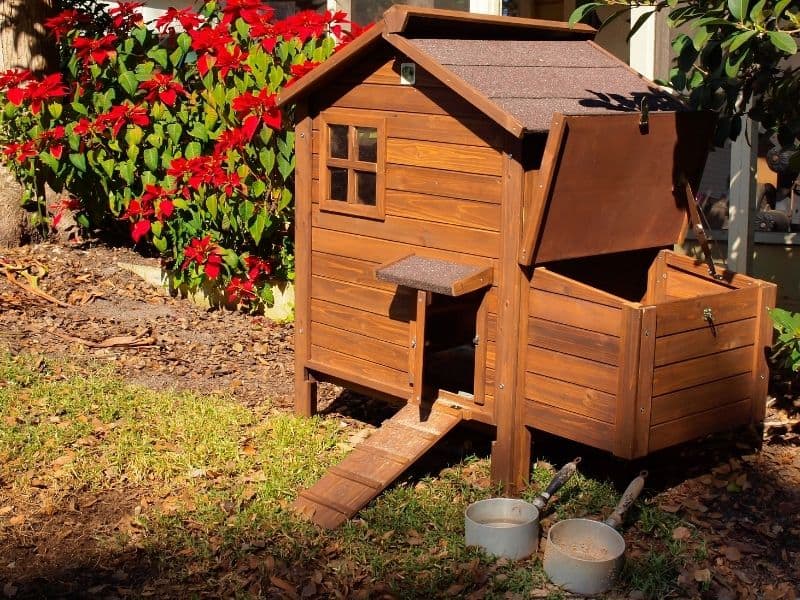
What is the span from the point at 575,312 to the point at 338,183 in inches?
60.8

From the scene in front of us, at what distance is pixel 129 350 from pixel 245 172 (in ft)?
4.43

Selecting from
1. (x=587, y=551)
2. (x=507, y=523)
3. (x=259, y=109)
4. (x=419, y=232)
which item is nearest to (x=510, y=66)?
(x=419, y=232)

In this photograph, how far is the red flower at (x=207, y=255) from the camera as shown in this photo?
7.64 metres

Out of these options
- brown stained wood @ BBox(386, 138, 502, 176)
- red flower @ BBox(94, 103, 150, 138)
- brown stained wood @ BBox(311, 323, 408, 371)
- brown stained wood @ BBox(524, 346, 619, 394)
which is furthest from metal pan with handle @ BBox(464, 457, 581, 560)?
red flower @ BBox(94, 103, 150, 138)

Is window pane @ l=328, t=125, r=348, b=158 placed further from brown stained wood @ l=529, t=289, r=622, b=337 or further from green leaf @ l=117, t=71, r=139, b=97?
green leaf @ l=117, t=71, r=139, b=97

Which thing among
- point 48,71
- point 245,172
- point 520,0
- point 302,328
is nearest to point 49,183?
point 48,71

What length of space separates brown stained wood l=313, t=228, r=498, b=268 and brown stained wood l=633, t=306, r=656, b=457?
2.47 feet

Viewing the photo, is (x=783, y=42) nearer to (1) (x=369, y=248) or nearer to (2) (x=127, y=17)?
(1) (x=369, y=248)

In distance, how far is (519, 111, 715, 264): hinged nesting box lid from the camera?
464cm

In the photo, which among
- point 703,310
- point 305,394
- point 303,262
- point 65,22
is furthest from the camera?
point 65,22

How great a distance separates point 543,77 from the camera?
5.18 meters

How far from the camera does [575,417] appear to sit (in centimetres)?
475

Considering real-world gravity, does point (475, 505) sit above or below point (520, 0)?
below

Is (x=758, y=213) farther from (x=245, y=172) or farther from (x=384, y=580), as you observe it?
(x=384, y=580)
